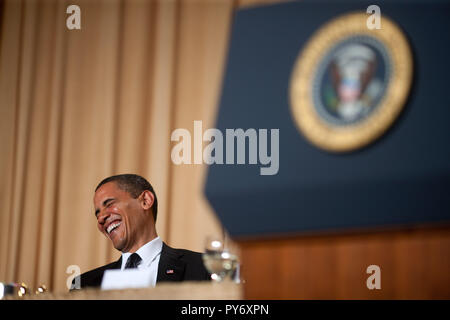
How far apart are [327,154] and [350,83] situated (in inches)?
4.9

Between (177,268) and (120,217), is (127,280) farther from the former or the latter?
(120,217)

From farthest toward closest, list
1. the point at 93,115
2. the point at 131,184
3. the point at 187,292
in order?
the point at 93,115 < the point at 131,184 < the point at 187,292

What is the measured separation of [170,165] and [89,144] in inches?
18.4

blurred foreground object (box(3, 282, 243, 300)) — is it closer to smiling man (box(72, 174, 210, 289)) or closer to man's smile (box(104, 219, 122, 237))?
smiling man (box(72, 174, 210, 289))

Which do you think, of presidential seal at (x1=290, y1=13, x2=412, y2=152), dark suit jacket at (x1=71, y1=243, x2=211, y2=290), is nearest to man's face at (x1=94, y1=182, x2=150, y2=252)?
dark suit jacket at (x1=71, y1=243, x2=211, y2=290)

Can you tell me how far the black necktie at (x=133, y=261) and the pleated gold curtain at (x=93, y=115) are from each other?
990 millimetres

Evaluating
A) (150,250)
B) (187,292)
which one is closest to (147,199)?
(150,250)

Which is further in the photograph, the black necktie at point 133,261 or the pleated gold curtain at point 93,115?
the pleated gold curtain at point 93,115

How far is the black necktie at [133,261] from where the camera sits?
81.8 inches

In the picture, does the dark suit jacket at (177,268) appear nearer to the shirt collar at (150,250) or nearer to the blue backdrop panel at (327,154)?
the shirt collar at (150,250)

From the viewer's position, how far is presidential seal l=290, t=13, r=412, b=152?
3.82ft

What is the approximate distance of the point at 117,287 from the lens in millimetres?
1527

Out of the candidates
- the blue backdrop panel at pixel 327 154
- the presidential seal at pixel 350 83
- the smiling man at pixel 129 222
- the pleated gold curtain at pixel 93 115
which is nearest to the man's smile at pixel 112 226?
the smiling man at pixel 129 222

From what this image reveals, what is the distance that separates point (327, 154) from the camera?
3.88 ft
